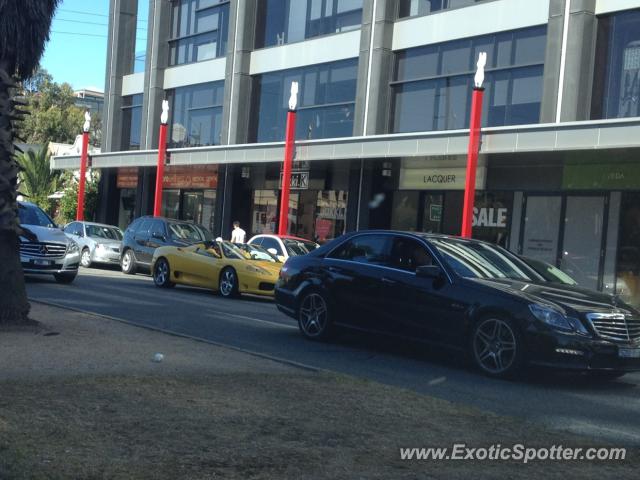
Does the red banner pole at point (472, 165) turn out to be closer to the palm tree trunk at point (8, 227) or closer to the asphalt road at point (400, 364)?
the asphalt road at point (400, 364)

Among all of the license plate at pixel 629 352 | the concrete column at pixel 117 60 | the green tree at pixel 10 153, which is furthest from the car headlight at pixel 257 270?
the concrete column at pixel 117 60

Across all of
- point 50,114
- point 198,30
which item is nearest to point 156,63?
point 198,30

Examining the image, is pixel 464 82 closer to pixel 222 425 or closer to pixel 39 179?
pixel 222 425

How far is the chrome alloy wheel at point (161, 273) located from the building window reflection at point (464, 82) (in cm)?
881

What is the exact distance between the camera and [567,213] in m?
21.6

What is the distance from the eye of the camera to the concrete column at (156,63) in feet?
118

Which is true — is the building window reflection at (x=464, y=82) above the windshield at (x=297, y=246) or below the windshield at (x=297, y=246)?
above

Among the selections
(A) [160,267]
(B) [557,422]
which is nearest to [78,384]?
(B) [557,422]

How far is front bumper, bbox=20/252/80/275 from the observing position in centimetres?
1750

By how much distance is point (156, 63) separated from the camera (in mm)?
36156

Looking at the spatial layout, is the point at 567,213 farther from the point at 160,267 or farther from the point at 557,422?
the point at 557,422

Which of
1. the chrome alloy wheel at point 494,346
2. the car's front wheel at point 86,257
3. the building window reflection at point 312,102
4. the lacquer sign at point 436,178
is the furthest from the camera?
the building window reflection at point 312,102

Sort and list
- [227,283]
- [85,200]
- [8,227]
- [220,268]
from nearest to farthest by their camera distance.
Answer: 1. [8,227]
2. [227,283]
3. [220,268]
4. [85,200]

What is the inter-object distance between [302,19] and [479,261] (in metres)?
20.9
